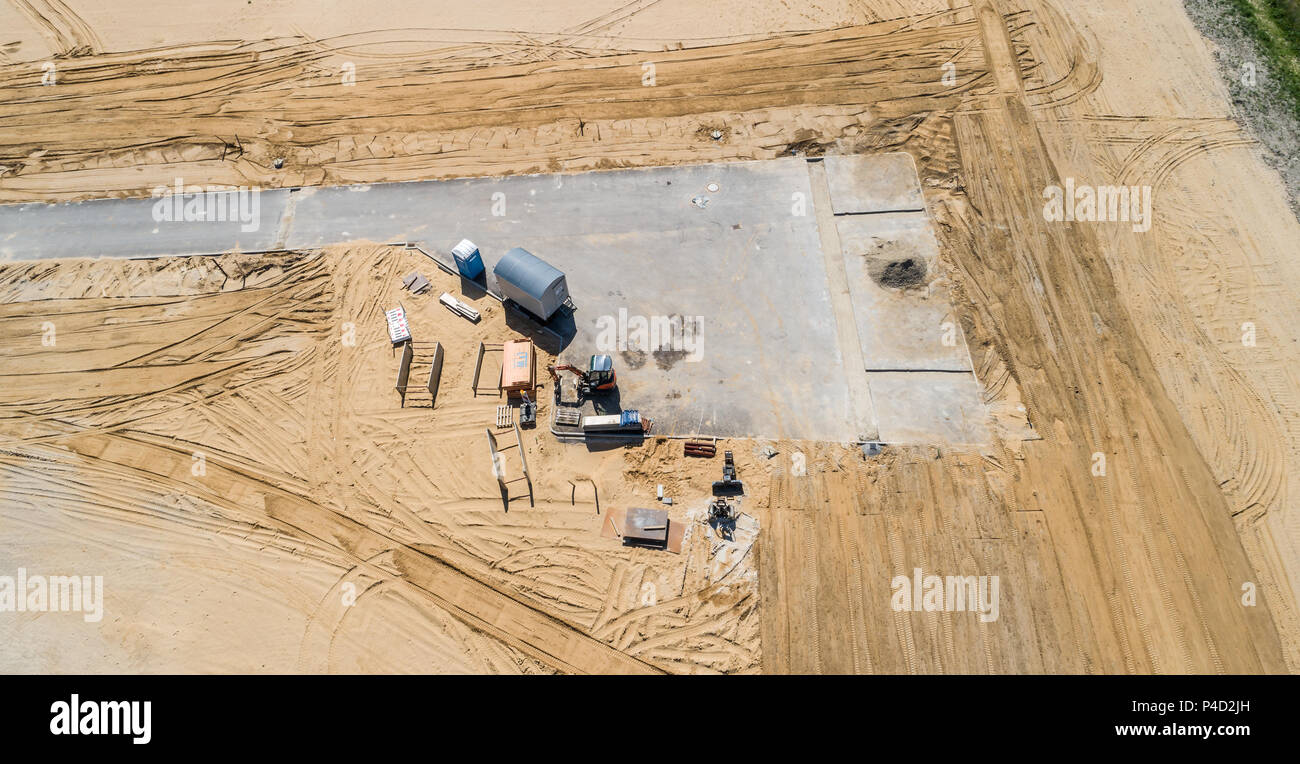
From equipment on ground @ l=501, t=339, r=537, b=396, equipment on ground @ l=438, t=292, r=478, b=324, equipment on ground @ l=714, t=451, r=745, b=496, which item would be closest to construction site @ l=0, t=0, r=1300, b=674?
equipment on ground @ l=714, t=451, r=745, b=496

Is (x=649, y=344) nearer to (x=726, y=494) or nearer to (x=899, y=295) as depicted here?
(x=726, y=494)

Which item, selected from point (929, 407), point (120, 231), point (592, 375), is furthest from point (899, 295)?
point (120, 231)

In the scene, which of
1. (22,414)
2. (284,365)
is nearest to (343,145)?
(284,365)

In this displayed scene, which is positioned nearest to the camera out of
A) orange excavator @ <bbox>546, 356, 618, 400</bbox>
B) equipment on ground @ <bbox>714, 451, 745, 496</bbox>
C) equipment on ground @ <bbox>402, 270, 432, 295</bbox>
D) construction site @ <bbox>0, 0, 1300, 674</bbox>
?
construction site @ <bbox>0, 0, 1300, 674</bbox>

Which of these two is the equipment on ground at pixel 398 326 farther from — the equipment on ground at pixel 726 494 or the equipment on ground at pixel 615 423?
the equipment on ground at pixel 726 494

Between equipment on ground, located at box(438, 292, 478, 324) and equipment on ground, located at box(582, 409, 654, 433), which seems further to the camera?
equipment on ground, located at box(438, 292, 478, 324)

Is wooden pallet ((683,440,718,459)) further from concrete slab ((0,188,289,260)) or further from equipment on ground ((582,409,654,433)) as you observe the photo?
concrete slab ((0,188,289,260))

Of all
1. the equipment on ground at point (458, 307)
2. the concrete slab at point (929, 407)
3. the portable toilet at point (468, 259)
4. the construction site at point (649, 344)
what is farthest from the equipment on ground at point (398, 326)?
the concrete slab at point (929, 407)
